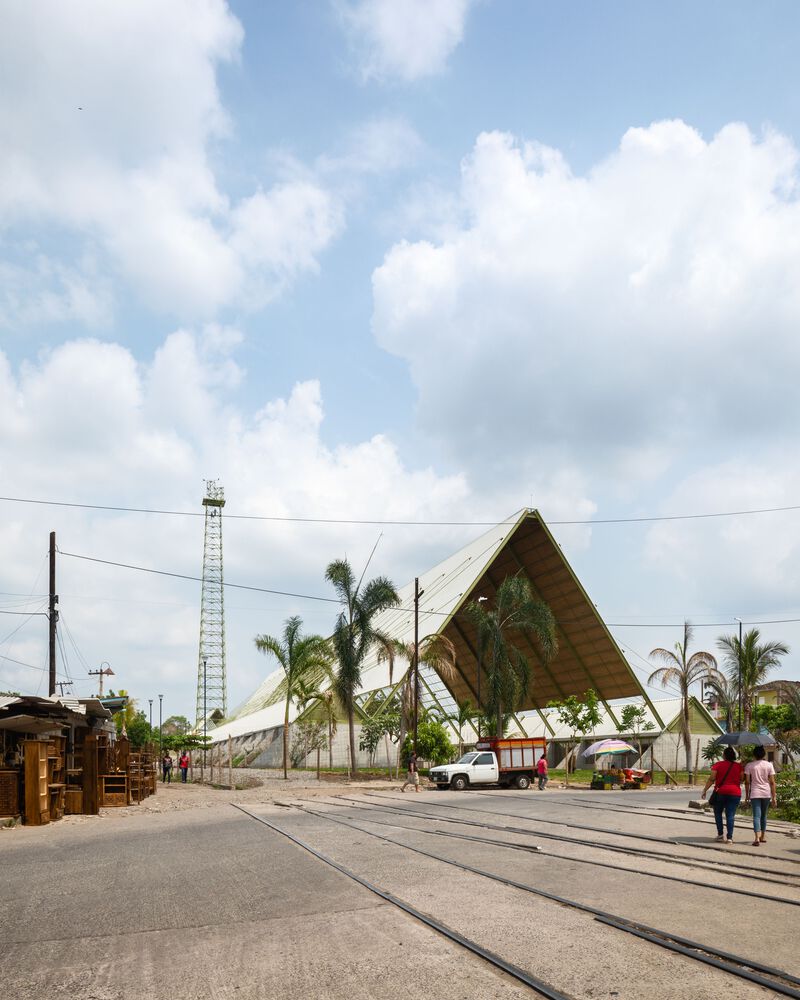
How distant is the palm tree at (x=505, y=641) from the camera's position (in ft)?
140

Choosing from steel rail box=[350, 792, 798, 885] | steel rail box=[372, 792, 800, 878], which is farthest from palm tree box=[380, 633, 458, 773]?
steel rail box=[350, 792, 798, 885]

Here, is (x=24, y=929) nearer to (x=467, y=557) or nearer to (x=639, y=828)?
(x=639, y=828)

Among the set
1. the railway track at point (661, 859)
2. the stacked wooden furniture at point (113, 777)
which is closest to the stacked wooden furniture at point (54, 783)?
the stacked wooden furniture at point (113, 777)

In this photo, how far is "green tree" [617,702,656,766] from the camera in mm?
49406

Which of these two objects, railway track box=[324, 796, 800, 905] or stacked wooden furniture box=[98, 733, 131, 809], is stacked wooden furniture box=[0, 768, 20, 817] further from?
railway track box=[324, 796, 800, 905]

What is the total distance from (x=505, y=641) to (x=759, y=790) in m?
29.4

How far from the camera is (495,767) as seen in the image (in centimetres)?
3575

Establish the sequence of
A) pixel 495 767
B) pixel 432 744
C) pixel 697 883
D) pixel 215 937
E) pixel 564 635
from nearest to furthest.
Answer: pixel 215 937 → pixel 697 883 → pixel 495 767 → pixel 432 744 → pixel 564 635

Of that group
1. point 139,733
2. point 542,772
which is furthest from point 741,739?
point 139,733

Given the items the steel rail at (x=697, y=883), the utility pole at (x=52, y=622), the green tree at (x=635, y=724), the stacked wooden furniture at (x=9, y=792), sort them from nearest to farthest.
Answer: the steel rail at (x=697, y=883) < the stacked wooden furniture at (x=9, y=792) < the utility pole at (x=52, y=622) < the green tree at (x=635, y=724)

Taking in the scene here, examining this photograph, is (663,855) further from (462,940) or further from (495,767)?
(495,767)

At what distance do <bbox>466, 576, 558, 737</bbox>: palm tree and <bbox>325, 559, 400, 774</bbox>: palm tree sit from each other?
4.70 meters

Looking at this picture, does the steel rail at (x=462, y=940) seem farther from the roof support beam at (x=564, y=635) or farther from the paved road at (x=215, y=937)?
the roof support beam at (x=564, y=635)

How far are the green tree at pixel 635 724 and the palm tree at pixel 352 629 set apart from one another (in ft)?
49.8
